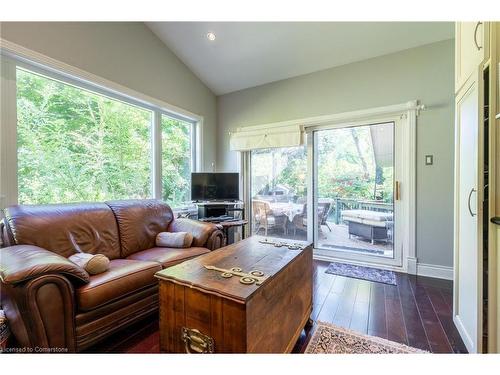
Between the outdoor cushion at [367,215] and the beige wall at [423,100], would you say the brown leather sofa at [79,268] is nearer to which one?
the outdoor cushion at [367,215]

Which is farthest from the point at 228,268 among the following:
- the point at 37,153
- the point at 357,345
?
the point at 37,153

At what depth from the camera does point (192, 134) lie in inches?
145

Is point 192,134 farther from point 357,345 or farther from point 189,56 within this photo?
point 357,345

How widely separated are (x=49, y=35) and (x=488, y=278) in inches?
143

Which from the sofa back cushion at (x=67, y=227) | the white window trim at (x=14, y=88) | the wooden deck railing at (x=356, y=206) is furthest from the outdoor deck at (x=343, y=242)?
the white window trim at (x=14, y=88)

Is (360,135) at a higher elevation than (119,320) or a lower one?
higher

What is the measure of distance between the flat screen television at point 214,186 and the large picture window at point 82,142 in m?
0.39

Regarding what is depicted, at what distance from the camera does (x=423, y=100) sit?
2574 mm

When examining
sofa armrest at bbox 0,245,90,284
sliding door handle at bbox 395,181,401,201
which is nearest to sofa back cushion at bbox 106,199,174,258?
sofa armrest at bbox 0,245,90,284

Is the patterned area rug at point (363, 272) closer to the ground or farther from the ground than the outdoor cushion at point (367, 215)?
closer to the ground

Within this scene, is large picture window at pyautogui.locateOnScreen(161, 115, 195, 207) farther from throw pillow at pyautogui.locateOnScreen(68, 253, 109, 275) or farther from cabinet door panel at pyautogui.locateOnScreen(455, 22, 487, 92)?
cabinet door panel at pyautogui.locateOnScreen(455, 22, 487, 92)

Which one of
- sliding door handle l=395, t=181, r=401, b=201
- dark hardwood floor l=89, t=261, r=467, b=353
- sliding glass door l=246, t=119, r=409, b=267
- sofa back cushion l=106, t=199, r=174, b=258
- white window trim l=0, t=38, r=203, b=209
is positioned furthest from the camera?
sliding glass door l=246, t=119, r=409, b=267

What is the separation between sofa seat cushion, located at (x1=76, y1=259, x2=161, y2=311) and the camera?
4.33 feet

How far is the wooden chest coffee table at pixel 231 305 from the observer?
96 centimetres
